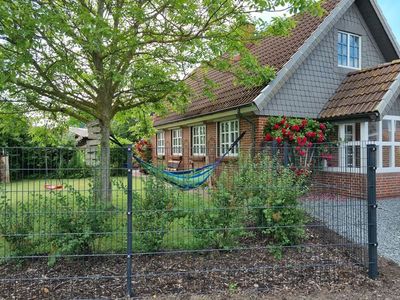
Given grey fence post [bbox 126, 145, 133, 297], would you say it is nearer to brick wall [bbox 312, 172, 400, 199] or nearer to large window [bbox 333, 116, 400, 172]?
brick wall [bbox 312, 172, 400, 199]

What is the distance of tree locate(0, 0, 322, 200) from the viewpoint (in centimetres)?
505

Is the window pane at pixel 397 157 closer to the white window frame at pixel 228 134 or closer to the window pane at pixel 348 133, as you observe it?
the window pane at pixel 348 133

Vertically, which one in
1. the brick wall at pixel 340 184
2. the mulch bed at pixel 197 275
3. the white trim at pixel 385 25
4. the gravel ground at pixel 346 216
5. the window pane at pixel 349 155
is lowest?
the mulch bed at pixel 197 275

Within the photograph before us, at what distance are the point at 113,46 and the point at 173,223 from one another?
3274 mm

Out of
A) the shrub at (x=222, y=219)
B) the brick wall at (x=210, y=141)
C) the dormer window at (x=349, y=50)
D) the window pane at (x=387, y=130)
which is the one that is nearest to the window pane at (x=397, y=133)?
the window pane at (x=387, y=130)

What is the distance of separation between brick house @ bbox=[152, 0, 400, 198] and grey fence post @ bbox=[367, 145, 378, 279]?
187 inches

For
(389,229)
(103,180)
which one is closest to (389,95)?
(389,229)

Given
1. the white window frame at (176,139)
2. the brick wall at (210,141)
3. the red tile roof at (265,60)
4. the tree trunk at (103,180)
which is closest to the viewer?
the tree trunk at (103,180)

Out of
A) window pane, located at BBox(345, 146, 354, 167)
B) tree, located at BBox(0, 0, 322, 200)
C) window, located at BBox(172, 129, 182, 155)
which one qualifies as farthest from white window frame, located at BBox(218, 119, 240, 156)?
window pane, located at BBox(345, 146, 354, 167)

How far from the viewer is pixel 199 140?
13641 mm

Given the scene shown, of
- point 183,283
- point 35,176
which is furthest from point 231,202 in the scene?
point 35,176

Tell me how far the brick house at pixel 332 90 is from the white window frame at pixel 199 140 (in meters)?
0.14

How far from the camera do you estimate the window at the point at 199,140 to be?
13077mm

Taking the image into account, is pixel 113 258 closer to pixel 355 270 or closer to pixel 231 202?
pixel 231 202
